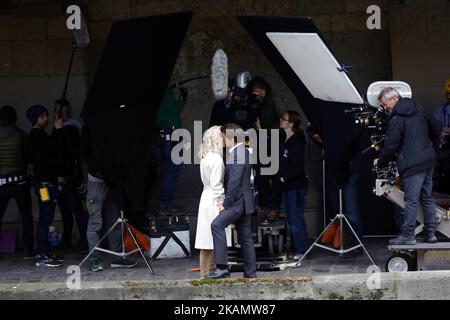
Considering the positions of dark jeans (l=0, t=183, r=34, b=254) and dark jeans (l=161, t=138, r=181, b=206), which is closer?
dark jeans (l=0, t=183, r=34, b=254)

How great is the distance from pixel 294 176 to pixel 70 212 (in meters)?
2.79

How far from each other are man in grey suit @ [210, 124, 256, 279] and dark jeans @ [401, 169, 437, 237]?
153 cm

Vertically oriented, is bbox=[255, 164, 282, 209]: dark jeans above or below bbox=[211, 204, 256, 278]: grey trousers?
above

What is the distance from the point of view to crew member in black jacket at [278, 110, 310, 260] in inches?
555

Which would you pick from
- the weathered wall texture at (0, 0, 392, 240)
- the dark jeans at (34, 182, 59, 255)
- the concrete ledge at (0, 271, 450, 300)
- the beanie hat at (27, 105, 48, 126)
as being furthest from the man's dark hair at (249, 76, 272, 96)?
the concrete ledge at (0, 271, 450, 300)

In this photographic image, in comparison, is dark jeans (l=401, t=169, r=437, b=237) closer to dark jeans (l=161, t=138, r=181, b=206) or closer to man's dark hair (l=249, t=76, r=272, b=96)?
man's dark hair (l=249, t=76, r=272, b=96)

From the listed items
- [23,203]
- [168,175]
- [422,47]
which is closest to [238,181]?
[168,175]

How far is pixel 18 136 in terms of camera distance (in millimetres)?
14734

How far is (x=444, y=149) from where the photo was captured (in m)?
14.6
